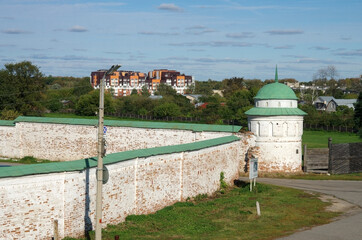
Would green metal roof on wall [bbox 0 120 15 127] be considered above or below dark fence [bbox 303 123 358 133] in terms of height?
above

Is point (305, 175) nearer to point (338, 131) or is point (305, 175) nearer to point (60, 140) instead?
point (60, 140)

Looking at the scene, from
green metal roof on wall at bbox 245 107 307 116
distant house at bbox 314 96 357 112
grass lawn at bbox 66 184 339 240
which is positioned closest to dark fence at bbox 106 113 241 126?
green metal roof on wall at bbox 245 107 307 116

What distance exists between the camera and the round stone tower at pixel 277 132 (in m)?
32.5

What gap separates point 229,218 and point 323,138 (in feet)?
146

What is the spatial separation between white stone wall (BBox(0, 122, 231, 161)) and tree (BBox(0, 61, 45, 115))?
96.0 ft

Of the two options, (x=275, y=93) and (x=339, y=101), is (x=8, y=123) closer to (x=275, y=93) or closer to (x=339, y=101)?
(x=275, y=93)

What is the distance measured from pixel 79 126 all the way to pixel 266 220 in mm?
20437

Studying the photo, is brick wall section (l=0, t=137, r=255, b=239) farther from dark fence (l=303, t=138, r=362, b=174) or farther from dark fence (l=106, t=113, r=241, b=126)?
dark fence (l=106, t=113, r=241, b=126)

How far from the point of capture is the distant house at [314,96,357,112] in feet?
385

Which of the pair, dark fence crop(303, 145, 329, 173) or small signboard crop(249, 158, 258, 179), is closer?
small signboard crop(249, 158, 258, 179)

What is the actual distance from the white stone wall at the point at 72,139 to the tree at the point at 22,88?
29.2 metres

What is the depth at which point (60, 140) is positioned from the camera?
123ft

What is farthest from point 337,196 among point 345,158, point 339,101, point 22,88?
point 339,101

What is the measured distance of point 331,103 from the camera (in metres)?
120
